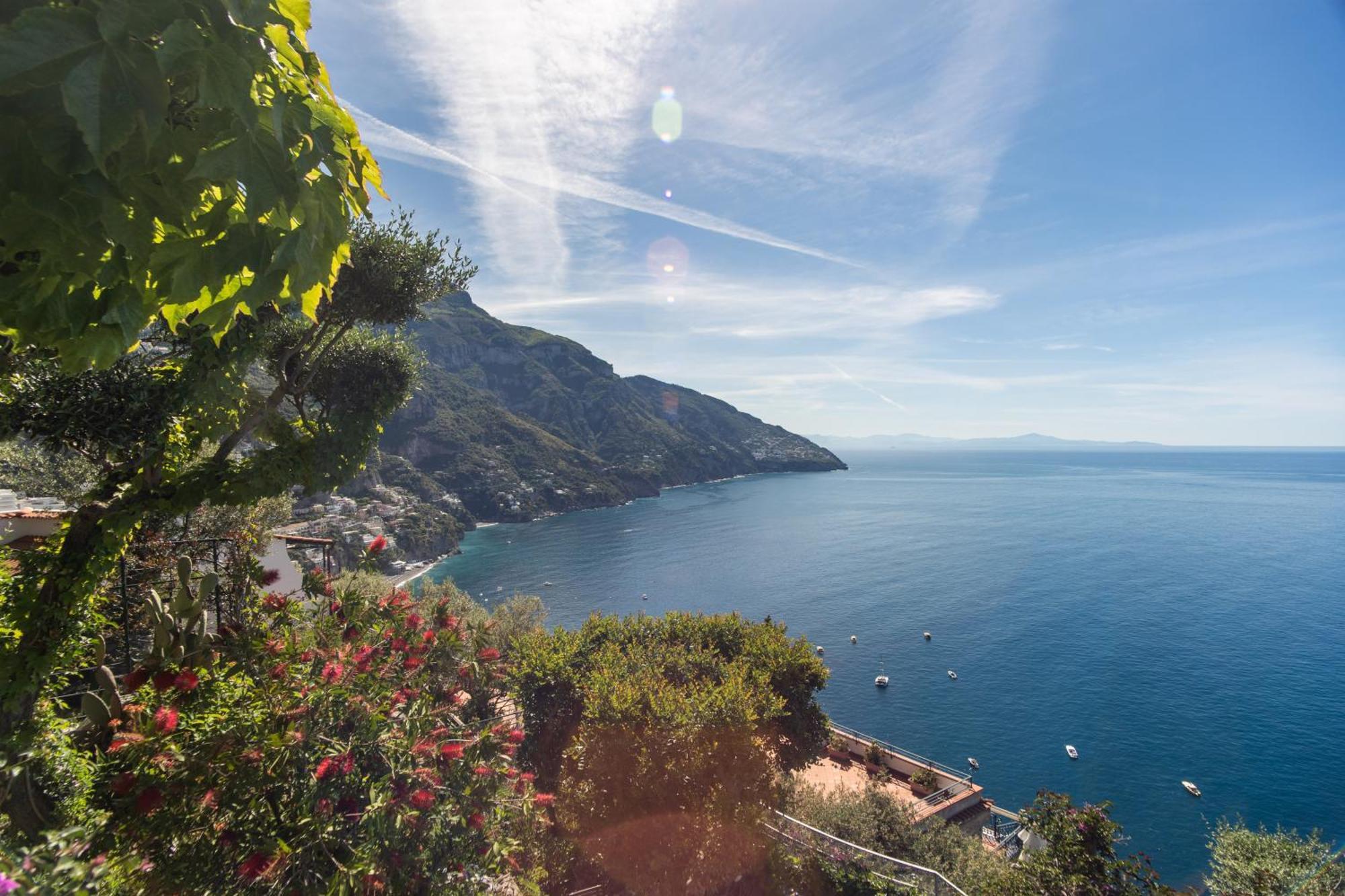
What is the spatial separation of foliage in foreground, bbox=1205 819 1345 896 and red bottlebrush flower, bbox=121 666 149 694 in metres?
18.8

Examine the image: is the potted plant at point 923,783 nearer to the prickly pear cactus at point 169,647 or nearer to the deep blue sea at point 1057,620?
the deep blue sea at point 1057,620

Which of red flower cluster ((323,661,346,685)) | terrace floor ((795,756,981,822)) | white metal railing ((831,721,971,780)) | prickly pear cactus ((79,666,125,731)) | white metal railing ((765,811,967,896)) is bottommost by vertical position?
white metal railing ((831,721,971,780))

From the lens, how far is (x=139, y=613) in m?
8.45

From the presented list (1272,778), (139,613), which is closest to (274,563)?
(139,613)

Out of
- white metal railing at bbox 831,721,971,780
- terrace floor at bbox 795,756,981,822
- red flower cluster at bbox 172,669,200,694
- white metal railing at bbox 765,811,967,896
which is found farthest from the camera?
white metal railing at bbox 831,721,971,780

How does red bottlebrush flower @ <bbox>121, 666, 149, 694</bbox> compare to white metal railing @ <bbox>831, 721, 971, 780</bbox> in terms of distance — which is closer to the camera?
red bottlebrush flower @ <bbox>121, 666, 149, 694</bbox>

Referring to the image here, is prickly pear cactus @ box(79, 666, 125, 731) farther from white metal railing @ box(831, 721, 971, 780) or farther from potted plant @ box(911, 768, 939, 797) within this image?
Answer: white metal railing @ box(831, 721, 971, 780)

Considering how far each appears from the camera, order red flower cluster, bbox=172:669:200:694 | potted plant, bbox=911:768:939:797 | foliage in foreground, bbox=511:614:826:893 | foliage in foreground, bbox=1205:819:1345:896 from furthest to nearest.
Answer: potted plant, bbox=911:768:939:797 < foliage in foreground, bbox=1205:819:1345:896 < foliage in foreground, bbox=511:614:826:893 < red flower cluster, bbox=172:669:200:694

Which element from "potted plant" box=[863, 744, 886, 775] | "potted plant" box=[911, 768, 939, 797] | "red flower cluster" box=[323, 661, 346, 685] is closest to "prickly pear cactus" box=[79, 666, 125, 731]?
"red flower cluster" box=[323, 661, 346, 685]

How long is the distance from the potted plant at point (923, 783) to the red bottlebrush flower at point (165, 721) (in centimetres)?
2989

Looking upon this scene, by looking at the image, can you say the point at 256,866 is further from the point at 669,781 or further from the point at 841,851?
the point at 841,851

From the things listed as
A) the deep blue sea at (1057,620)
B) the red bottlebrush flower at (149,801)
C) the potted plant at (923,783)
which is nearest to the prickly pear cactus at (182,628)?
the red bottlebrush flower at (149,801)

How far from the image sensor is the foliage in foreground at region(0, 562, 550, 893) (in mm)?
4184

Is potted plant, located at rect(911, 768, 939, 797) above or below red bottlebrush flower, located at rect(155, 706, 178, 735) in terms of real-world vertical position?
below
